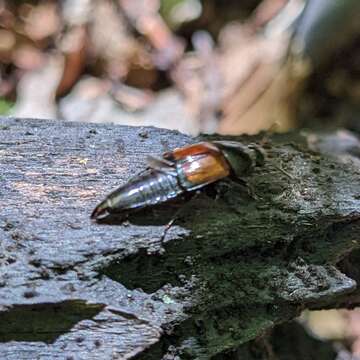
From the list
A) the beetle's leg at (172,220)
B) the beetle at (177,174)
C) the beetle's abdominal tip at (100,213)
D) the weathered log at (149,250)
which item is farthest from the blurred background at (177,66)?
the beetle's abdominal tip at (100,213)

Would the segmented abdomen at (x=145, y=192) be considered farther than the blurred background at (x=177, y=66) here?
No

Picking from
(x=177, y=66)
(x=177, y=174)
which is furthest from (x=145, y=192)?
(x=177, y=66)

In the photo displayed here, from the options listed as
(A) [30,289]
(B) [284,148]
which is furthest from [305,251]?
(A) [30,289]

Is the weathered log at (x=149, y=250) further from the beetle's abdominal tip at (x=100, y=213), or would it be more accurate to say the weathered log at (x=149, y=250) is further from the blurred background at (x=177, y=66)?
the blurred background at (x=177, y=66)

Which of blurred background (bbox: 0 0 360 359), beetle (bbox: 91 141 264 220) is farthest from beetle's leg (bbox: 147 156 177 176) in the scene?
blurred background (bbox: 0 0 360 359)

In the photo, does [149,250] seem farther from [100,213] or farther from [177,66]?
[177,66]

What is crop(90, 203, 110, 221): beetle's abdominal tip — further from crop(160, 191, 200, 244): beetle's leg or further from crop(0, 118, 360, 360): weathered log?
crop(160, 191, 200, 244): beetle's leg

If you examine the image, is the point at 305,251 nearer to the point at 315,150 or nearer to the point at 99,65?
the point at 315,150
